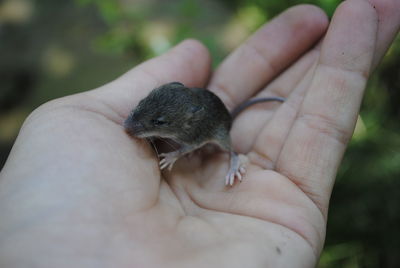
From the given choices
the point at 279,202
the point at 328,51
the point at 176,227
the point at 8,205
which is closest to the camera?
the point at 8,205

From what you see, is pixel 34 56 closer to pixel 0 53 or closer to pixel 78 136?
pixel 0 53

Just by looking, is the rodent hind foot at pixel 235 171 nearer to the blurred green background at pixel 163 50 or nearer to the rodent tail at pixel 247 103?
the rodent tail at pixel 247 103

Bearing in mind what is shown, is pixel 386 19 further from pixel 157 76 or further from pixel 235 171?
pixel 157 76

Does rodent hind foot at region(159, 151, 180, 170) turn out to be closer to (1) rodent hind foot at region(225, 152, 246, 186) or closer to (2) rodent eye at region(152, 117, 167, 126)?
(2) rodent eye at region(152, 117, 167, 126)

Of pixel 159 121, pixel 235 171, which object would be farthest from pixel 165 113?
pixel 235 171

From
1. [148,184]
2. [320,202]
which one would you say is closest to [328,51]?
[320,202]

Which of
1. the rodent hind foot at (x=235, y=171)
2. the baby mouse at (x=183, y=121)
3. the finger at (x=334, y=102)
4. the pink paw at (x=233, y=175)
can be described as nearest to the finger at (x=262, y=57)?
the baby mouse at (x=183, y=121)

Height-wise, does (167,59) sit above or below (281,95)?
above
